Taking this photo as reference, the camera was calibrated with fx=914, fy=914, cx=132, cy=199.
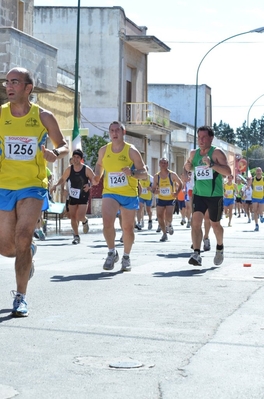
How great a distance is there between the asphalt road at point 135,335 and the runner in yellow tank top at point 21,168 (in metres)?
0.54

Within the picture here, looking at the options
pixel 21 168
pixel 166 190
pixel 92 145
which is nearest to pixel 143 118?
pixel 92 145

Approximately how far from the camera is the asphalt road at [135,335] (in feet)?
15.9

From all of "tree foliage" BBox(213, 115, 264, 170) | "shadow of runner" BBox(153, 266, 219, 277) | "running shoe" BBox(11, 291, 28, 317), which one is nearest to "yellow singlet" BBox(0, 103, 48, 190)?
"running shoe" BBox(11, 291, 28, 317)

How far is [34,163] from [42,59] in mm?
19190

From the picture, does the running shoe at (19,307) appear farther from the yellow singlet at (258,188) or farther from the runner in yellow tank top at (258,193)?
the yellow singlet at (258,188)

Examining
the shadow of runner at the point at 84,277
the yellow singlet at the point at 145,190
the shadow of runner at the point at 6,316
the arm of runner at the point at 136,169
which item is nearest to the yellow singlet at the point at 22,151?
the shadow of runner at the point at 6,316

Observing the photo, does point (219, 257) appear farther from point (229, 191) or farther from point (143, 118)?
point (143, 118)

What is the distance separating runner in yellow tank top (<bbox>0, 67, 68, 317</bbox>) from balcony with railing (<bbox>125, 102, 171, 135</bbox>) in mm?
36742

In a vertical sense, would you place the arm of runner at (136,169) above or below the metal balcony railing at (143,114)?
below

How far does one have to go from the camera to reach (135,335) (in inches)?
253

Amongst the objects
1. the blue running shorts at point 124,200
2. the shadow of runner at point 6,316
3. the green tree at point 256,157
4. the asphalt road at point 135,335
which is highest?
the green tree at point 256,157

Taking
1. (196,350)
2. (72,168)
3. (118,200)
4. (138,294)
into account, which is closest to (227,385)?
(196,350)

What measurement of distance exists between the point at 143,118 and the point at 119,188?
113 ft

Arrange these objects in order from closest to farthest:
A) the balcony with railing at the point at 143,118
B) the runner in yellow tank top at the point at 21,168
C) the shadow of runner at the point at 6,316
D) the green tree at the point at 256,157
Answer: the shadow of runner at the point at 6,316, the runner in yellow tank top at the point at 21,168, the balcony with railing at the point at 143,118, the green tree at the point at 256,157
